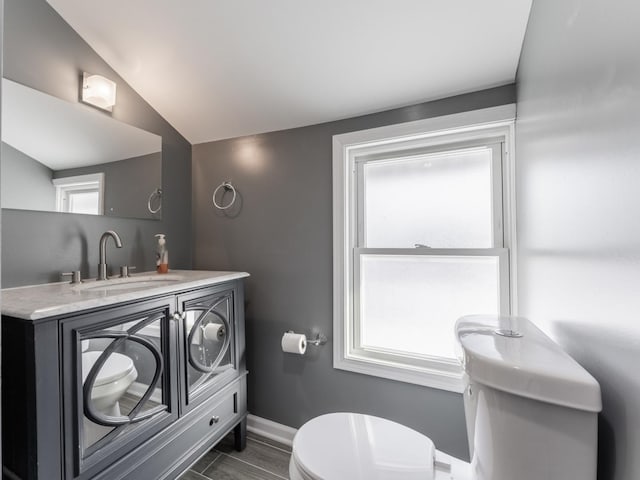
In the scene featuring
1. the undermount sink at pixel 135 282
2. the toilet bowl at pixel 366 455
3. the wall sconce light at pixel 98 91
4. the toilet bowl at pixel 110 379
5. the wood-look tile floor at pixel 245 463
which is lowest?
the wood-look tile floor at pixel 245 463

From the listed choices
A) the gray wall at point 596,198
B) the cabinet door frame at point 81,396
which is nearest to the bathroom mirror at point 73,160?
the cabinet door frame at point 81,396

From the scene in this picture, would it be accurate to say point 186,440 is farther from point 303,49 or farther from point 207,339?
point 303,49

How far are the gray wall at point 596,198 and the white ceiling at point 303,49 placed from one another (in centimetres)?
33

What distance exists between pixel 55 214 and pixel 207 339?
0.94 metres

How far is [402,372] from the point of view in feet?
5.02

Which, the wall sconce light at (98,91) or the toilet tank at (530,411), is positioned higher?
the wall sconce light at (98,91)

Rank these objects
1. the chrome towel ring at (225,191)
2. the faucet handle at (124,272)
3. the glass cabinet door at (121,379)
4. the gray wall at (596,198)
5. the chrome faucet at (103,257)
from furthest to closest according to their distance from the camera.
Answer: the chrome towel ring at (225,191) < the faucet handle at (124,272) < the chrome faucet at (103,257) < the glass cabinet door at (121,379) < the gray wall at (596,198)

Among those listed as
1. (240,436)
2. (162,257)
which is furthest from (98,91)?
(240,436)

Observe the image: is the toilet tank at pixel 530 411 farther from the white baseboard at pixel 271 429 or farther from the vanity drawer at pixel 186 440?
the white baseboard at pixel 271 429

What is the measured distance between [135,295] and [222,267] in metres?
0.93

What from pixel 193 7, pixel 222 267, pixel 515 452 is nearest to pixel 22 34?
pixel 193 7

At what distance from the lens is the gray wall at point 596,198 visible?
46 cm

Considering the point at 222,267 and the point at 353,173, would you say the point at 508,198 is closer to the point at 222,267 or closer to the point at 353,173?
the point at 353,173

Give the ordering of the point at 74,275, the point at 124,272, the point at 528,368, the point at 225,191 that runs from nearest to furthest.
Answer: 1. the point at 528,368
2. the point at 74,275
3. the point at 124,272
4. the point at 225,191
